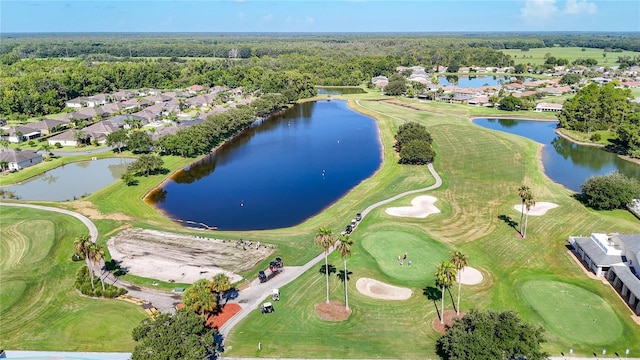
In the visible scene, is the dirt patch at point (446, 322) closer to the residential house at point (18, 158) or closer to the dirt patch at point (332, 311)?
the dirt patch at point (332, 311)

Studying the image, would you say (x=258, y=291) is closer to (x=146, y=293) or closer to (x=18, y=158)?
(x=146, y=293)

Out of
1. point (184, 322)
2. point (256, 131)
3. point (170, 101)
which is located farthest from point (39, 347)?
point (170, 101)

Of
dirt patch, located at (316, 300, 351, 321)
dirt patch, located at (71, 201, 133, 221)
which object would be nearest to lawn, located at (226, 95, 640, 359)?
dirt patch, located at (316, 300, 351, 321)

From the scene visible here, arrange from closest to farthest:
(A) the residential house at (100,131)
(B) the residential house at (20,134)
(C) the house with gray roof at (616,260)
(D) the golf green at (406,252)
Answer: (C) the house with gray roof at (616,260)
(D) the golf green at (406,252)
(A) the residential house at (100,131)
(B) the residential house at (20,134)

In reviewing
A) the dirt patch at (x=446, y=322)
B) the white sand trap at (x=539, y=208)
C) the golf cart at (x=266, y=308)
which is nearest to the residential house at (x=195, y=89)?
the white sand trap at (x=539, y=208)

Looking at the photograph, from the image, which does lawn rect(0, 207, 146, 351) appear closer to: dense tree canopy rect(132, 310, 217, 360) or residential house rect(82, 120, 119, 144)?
dense tree canopy rect(132, 310, 217, 360)

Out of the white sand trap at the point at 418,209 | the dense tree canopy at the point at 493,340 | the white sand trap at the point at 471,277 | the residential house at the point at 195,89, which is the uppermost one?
the residential house at the point at 195,89

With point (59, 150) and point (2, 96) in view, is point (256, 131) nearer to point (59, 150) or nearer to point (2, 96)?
point (59, 150)
